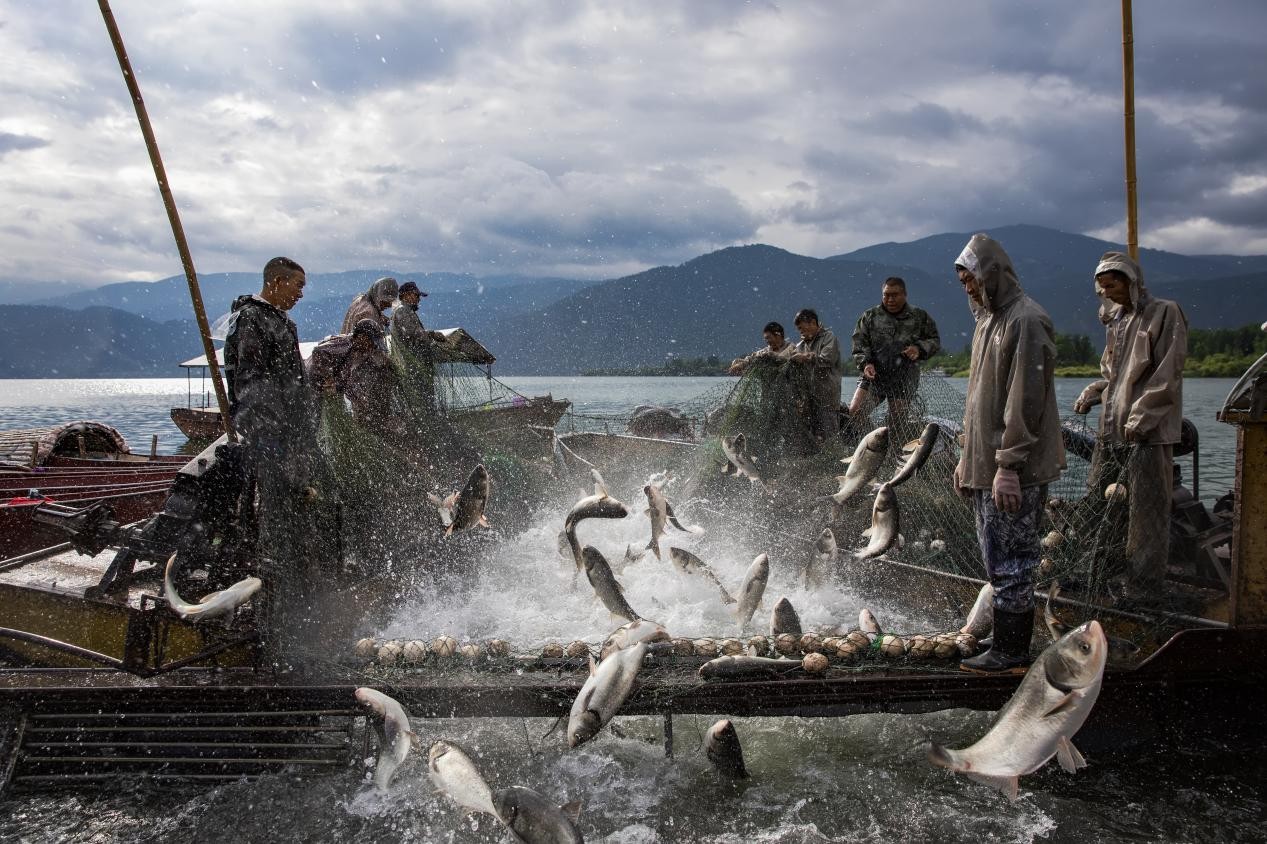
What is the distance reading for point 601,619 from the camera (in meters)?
7.02

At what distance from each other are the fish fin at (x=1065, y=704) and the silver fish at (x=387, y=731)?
3.31m

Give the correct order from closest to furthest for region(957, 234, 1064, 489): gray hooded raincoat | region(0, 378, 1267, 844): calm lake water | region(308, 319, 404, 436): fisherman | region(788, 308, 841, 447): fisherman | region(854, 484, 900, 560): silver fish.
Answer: region(0, 378, 1267, 844): calm lake water → region(957, 234, 1064, 489): gray hooded raincoat → region(854, 484, 900, 560): silver fish → region(308, 319, 404, 436): fisherman → region(788, 308, 841, 447): fisherman

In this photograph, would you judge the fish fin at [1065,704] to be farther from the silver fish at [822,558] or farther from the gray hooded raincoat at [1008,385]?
the silver fish at [822,558]

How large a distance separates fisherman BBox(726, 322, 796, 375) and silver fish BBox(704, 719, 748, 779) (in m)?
5.16

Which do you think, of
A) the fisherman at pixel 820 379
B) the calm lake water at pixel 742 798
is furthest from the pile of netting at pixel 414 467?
the fisherman at pixel 820 379

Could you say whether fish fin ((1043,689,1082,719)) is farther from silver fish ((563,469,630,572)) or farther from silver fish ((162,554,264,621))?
silver fish ((162,554,264,621))

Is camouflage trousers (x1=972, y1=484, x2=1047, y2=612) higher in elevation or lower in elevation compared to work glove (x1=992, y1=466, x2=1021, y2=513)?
lower

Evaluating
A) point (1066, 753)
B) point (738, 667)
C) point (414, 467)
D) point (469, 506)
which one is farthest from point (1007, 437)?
point (414, 467)

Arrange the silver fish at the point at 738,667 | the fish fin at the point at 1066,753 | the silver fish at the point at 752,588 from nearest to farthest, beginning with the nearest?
the fish fin at the point at 1066,753 → the silver fish at the point at 738,667 → the silver fish at the point at 752,588

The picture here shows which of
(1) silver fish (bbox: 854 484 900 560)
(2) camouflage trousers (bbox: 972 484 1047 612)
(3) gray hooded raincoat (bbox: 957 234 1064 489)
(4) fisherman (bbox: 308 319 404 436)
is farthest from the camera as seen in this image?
(4) fisherman (bbox: 308 319 404 436)

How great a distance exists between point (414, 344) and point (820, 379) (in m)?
4.93

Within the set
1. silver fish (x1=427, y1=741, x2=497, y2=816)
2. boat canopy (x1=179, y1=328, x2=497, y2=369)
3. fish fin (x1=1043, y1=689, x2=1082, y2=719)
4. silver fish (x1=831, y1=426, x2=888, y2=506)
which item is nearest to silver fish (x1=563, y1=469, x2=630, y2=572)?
silver fish (x1=831, y1=426, x2=888, y2=506)

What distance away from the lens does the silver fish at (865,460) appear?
6.44 m

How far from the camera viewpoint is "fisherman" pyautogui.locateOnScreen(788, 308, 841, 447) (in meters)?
8.74
